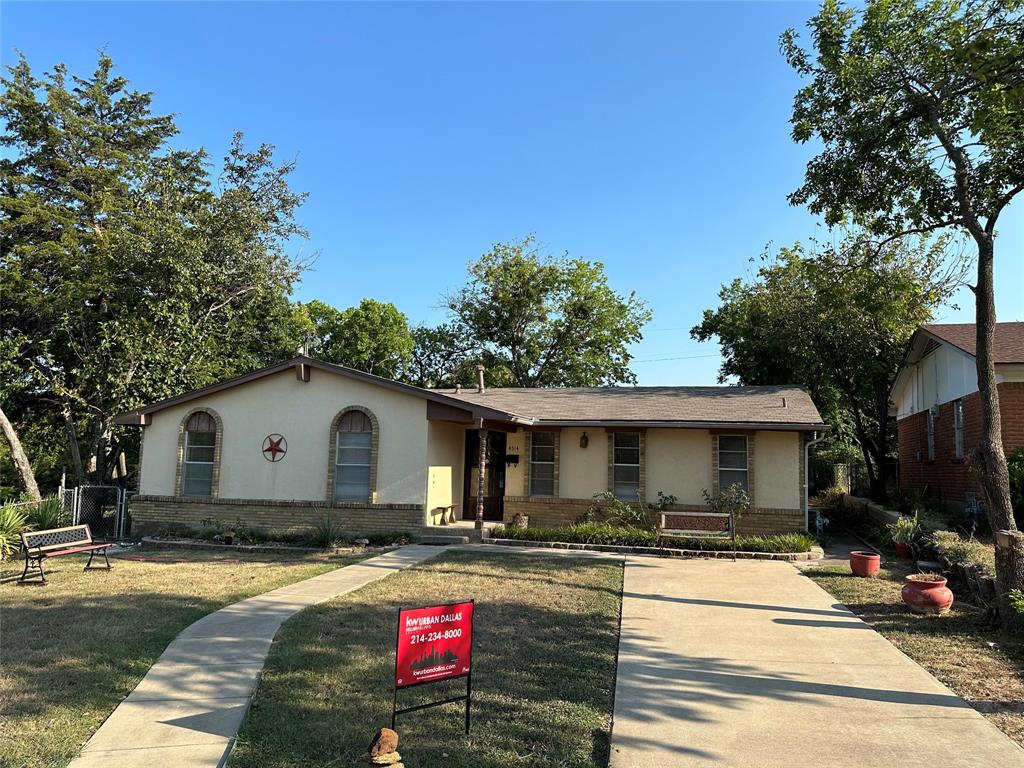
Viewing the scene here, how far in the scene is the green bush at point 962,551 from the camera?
31.2 feet

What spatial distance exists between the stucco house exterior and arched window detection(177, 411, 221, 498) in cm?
3

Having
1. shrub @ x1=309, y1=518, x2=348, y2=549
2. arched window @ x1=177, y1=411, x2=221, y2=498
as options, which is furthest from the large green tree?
shrub @ x1=309, y1=518, x2=348, y2=549

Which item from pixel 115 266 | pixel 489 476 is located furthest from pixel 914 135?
pixel 115 266

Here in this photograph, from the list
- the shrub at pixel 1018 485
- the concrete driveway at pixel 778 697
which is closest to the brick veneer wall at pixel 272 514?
the concrete driveway at pixel 778 697

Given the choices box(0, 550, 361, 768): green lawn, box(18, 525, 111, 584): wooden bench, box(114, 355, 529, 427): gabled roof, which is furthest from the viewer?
box(114, 355, 529, 427): gabled roof

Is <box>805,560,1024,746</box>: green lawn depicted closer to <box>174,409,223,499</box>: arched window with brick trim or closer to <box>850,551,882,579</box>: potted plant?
<box>850,551,882,579</box>: potted plant

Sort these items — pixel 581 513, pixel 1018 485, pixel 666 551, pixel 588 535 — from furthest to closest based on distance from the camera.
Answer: pixel 581 513 → pixel 588 535 → pixel 666 551 → pixel 1018 485

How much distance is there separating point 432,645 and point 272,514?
483 inches

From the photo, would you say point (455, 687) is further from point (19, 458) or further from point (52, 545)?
point (19, 458)

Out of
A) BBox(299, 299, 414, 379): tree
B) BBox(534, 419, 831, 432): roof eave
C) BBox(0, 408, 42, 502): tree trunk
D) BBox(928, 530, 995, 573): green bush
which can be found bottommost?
BBox(928, 530, 995, 573): green bush

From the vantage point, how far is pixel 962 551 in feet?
33.4

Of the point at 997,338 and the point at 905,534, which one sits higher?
the point at 997,338

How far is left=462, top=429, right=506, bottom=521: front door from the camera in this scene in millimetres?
17781

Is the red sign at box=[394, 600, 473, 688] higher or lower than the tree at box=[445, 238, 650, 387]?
lower
